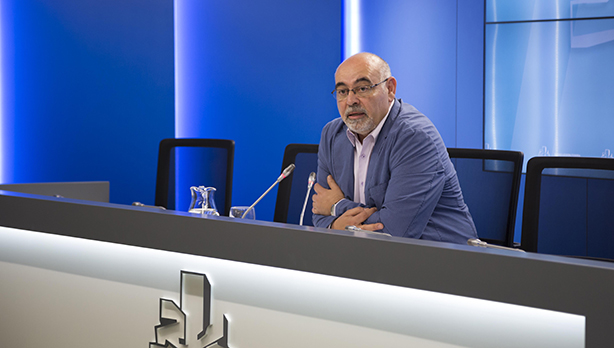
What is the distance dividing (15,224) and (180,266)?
58 centimetres

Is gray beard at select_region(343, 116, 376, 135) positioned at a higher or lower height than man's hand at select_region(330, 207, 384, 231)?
higher

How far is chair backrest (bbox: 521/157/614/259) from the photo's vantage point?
1580 mm

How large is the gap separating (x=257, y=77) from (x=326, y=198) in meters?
2.38

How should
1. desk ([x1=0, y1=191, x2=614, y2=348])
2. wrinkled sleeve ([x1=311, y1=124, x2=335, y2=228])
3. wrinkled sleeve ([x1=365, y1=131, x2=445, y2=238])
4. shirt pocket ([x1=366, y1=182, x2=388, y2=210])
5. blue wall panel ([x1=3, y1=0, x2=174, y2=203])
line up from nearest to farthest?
desk ([x1=0, y1=191, x2=614, y2=348]) < wrinkled sleeve ([x1=365, y1=131, x2=445, y2=238]) < shirt pocket ([x1=366, y1=182, x2=388, y2=210]) < wrinkled sleeve ([x1=311, y1=124, x2=335, y2=228]) < blue wall panel ([x1=3, y1=0, x2=174, y2=203])

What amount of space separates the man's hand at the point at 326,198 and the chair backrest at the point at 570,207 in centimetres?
61

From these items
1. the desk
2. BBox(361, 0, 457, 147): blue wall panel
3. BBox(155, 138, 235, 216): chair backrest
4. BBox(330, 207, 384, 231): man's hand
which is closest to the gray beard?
BBox(330, 207, 384, 231): man's hand

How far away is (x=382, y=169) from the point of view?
1.68 m

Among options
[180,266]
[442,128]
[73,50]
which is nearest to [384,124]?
[180,266]

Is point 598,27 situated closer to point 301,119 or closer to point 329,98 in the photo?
point 329,98

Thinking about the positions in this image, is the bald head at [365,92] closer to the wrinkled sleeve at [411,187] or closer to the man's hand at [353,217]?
the wrinkled sleeve at [411,187]

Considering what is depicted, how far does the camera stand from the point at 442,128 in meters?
3.48

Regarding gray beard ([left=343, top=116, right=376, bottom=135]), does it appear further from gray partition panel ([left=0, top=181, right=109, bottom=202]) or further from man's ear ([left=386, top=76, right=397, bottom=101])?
gray partition panel ([left=0, top=181, right=109, bottom=202])

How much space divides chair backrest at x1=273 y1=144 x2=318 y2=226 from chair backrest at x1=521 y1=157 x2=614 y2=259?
0.83m

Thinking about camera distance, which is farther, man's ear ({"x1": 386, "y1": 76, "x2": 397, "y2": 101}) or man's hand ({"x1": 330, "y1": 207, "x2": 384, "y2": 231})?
man's ear ({"x1": 386, "y1": 76, "x2": 397, "y2": 101})
